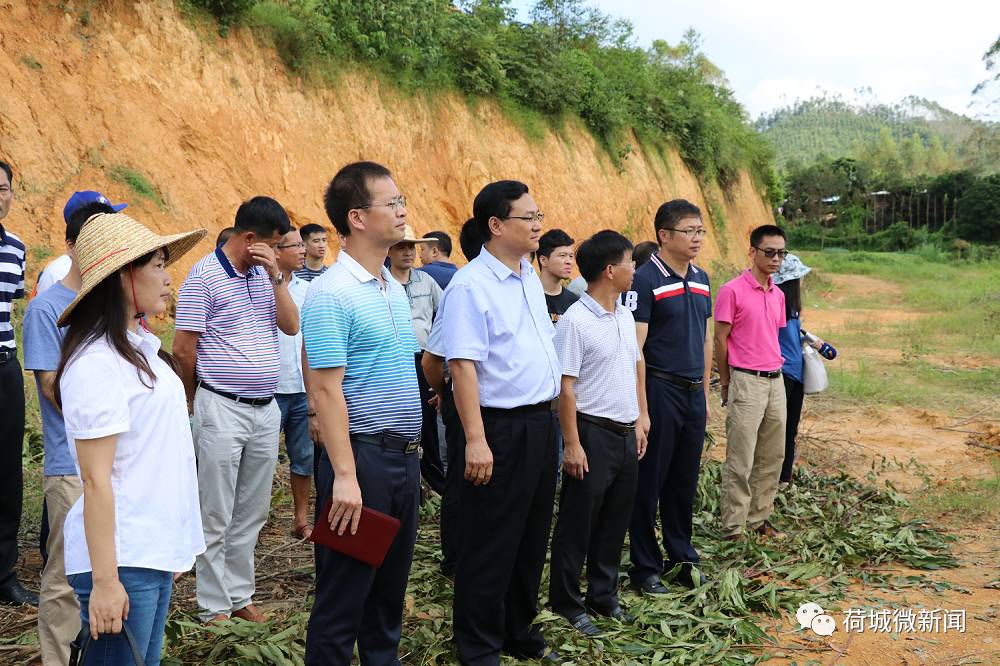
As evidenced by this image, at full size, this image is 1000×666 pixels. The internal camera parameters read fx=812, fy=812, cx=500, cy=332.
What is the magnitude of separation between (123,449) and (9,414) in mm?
2349

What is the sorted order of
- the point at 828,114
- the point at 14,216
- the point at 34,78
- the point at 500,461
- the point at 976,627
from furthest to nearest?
1. the point at 828,114
2. the point at 34,78
3. the point at 14,216
4. the point at 976,627
5. the point at 500,461

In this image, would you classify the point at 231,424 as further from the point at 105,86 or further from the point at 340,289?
the point at 105,86

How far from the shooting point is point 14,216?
815 cm

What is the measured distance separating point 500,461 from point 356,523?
2.81 feet

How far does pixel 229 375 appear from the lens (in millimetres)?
4035

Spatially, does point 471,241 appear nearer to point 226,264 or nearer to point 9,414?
point 226,264

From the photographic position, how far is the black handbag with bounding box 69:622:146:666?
229cm

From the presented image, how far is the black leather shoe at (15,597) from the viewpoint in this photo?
13.9 ft

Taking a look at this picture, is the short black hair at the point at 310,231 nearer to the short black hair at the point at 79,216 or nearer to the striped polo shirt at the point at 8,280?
the striped polo shirt at the point at 8,280

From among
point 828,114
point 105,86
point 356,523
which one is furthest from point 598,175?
point 828,114

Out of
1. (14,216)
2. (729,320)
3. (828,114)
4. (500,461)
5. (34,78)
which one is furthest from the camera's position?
(828,114)

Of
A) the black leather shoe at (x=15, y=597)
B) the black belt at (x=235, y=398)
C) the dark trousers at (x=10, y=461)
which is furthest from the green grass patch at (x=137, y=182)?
the black belt at (x=235, y=398)

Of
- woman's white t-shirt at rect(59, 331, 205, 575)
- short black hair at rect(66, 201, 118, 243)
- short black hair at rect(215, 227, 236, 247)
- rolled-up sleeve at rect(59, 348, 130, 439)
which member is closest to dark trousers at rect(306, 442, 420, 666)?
woman's white t-shirt at rect(59, 331, 205, 575)

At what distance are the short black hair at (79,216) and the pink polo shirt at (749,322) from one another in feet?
12.8
